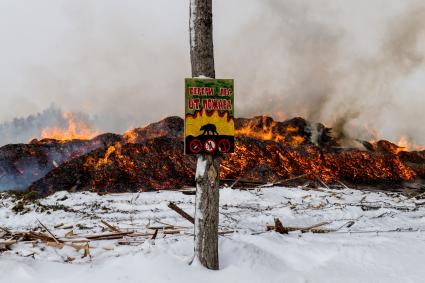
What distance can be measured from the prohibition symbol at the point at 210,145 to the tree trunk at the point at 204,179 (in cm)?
11

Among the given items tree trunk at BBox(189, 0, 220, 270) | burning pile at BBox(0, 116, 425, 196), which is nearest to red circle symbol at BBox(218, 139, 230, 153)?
tree trunk at BBox(189, 0, 220, 270)

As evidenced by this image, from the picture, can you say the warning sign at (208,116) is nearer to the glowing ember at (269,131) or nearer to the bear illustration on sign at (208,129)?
the bear illustration on sign at (208,129)

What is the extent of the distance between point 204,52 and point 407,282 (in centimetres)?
392

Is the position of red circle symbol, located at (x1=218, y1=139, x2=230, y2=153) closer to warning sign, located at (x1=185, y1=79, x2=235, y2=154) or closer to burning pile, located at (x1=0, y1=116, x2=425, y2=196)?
warning sign, located at (x1=185, y1=79, x2=235, y2=154)

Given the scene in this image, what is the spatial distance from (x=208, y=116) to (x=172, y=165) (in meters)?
19.9

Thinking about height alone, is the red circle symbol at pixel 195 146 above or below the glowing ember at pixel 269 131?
below

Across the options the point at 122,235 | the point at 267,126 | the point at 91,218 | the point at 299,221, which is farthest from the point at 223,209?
the point at 267,126

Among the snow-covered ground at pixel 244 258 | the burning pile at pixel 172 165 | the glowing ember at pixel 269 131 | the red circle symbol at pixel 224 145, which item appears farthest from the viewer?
the glowing ember at pixel 269 131

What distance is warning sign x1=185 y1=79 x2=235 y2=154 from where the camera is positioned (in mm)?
4355

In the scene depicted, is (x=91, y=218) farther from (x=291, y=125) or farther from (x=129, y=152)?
(x=291, y=125)

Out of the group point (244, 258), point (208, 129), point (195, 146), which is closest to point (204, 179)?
point (195, 146)

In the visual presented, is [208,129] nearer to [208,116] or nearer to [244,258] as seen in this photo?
[208,116]

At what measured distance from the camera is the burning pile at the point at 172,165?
2259 cm

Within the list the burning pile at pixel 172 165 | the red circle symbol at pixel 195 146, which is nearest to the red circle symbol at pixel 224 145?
the red circle symbol at pixel 195 146
